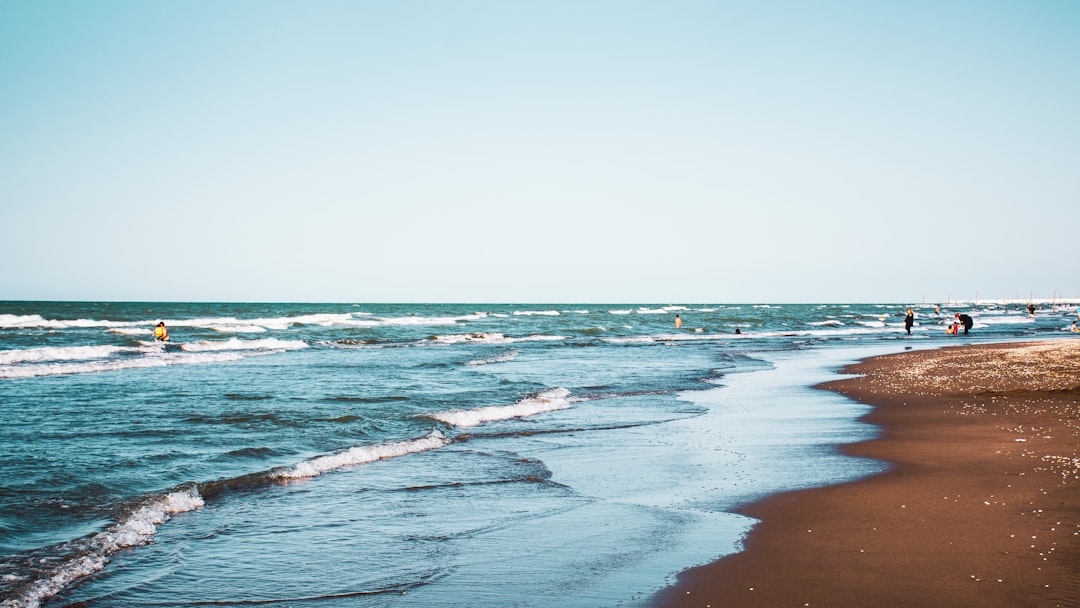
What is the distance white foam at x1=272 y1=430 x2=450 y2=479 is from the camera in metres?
9.32

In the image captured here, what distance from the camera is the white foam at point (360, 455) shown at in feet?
30.6

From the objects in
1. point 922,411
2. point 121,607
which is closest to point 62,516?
point 121,607

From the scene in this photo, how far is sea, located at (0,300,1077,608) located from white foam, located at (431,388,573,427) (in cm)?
7

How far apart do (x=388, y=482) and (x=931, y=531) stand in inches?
220

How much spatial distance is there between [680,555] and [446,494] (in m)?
3.21

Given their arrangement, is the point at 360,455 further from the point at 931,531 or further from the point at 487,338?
the point at 487,338

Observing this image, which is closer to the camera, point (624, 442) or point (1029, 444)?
point (1029, 444)

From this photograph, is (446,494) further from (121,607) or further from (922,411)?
(922,411)

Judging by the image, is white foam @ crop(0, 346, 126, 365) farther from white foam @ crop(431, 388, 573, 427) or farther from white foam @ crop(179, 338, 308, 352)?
white foam @ crop(431, 388, 573, 427)

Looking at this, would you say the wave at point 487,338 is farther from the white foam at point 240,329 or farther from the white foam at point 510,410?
the white foam at point 510,410

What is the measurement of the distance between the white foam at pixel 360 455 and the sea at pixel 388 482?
4cm

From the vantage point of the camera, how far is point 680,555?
5.85m

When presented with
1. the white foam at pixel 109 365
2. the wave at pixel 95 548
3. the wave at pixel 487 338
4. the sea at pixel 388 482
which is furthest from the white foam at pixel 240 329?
the wave at pixel 95 548

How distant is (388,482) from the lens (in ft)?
29.4
